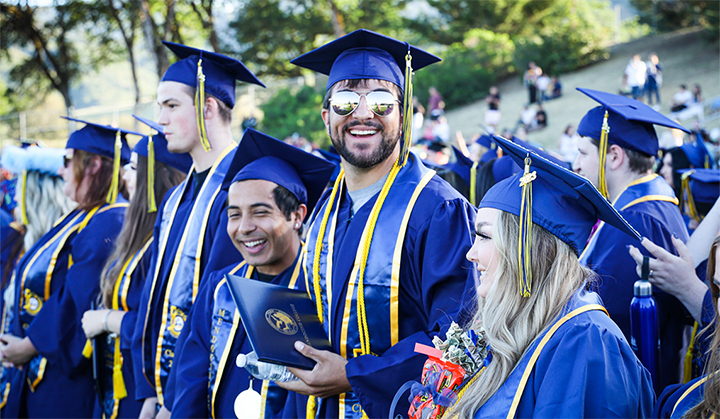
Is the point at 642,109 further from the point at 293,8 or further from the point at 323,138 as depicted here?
the point at 293,8

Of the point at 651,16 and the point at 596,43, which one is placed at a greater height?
the point at 651,16

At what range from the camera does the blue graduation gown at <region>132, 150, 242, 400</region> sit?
3.28 metres

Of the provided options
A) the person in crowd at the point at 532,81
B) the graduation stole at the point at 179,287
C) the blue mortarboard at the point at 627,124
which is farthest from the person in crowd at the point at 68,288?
the person in crowd at the point at 532,81

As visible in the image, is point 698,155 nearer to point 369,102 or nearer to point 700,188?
point 700,188

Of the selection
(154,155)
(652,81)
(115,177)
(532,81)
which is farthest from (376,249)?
(532,81)

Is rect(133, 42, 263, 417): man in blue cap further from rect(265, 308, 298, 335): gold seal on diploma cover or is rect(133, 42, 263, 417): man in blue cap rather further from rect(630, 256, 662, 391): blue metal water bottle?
rect(630, 256, 662, 391): blue metal water bottle

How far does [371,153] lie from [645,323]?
4.35 feet

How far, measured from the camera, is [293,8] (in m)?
30.7

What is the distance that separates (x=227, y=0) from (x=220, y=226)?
91.7 ft

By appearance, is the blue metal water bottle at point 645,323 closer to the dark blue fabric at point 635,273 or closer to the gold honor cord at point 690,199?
the dark blue fabric at point 635,273

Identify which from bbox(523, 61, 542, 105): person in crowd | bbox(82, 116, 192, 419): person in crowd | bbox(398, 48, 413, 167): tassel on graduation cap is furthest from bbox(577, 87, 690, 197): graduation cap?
bbox(523, 61, 542, 105): person in crowd

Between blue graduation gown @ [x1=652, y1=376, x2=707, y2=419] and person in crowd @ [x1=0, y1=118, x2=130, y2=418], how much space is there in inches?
133

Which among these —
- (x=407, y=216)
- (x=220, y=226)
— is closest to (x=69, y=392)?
(x=220, y=226)

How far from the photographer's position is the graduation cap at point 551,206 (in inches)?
71.3
